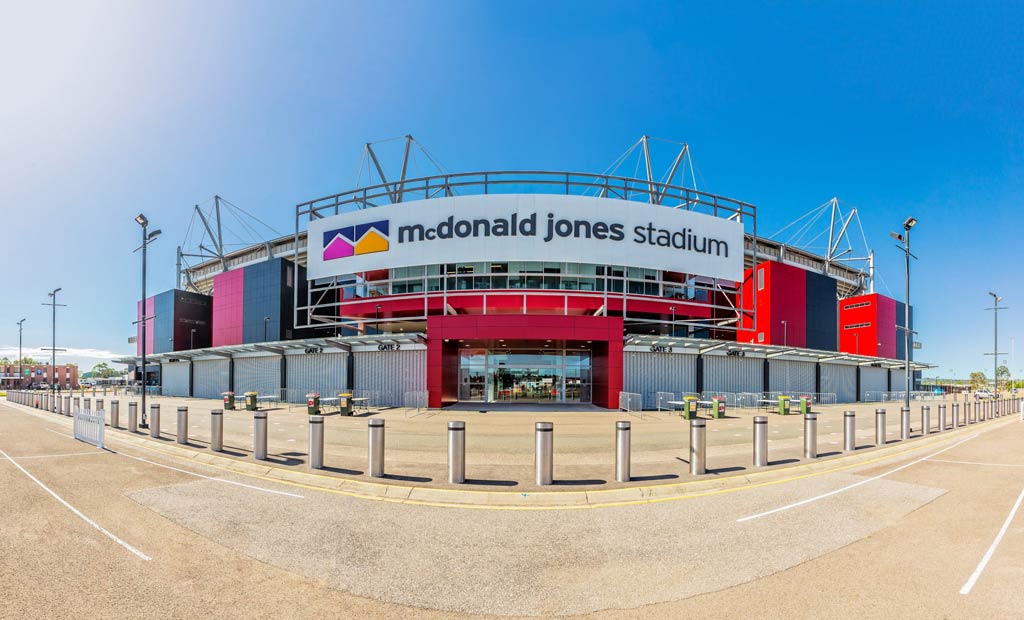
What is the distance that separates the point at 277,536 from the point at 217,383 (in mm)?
44338

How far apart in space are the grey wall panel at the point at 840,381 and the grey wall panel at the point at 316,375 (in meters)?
39.4

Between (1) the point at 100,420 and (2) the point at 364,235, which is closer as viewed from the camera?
(1) the point at 100,420

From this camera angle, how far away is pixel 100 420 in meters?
14.1

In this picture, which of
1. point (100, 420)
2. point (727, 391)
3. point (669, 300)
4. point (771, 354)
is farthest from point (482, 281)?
point (100, 420)

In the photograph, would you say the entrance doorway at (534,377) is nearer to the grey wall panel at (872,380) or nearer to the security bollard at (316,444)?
the security bollard at (316,444)

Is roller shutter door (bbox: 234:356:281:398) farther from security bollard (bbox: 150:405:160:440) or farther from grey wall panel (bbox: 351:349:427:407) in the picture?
security bollard (bbox: 150:405:160:440)

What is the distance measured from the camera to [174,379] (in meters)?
49.3

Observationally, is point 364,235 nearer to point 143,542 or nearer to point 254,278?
point 254,278

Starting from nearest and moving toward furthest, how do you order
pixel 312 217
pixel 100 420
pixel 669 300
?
pixel 100 420 → pixel 669 300 → pixel 312 217

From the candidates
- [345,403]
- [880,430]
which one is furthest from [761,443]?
[345,403]

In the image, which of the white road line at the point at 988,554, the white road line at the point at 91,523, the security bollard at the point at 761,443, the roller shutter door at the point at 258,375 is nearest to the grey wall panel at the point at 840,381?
the security bollard at the point at 761,443

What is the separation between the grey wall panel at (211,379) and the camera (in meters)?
42.3

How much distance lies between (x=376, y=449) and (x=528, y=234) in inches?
991

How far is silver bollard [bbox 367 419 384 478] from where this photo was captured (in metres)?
9.50
